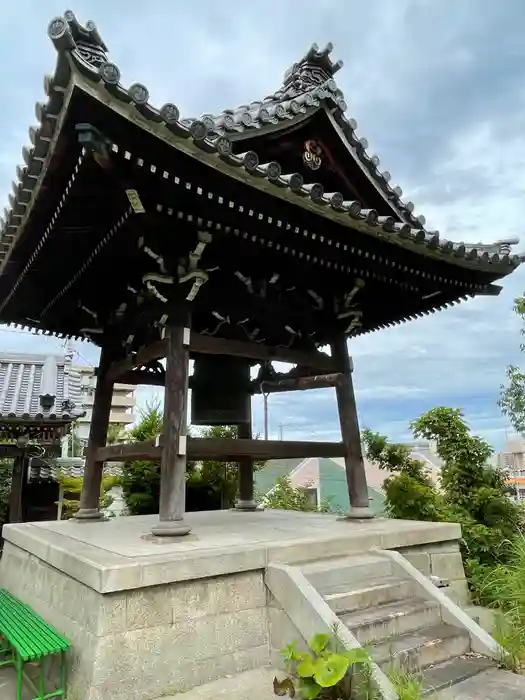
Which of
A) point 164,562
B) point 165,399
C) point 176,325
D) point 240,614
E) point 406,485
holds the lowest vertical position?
point 240,614

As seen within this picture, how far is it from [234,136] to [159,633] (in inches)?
165

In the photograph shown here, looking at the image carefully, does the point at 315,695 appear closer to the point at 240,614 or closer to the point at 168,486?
the point at 240,614

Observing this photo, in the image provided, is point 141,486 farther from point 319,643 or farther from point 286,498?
point 319,643

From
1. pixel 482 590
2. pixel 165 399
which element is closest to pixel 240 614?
pixel 165 399

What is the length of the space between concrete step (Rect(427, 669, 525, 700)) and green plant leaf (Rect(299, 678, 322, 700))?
71cm

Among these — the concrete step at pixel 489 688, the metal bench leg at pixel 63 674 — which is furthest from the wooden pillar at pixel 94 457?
the concrete step at pixel 489 688

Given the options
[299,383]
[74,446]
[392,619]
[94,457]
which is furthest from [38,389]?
[74,446]

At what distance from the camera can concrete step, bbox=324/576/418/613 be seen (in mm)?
3670

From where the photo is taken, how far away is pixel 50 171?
11.7ft

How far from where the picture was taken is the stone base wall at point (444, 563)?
4734 mm

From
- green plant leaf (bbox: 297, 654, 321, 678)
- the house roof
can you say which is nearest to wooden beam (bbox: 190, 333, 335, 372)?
green plant leaf (bbox: 297, 654, 321, 678)

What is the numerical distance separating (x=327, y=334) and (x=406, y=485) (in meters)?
2.81

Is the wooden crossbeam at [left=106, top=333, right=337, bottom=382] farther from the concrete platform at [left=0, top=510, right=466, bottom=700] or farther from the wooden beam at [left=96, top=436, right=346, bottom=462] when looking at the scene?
the concrete platform at [left=0, top=510, right=466, bottom=700]

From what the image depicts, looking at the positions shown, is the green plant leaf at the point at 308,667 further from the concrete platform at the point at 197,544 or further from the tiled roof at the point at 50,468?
the tiled roof at the point at 50,468
